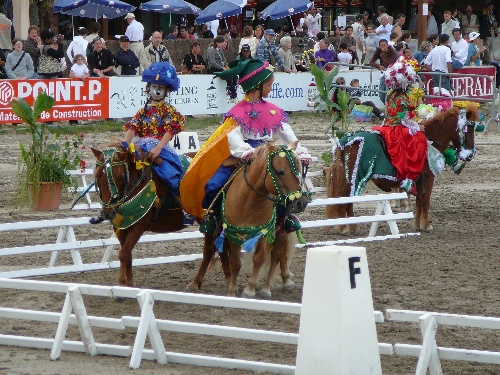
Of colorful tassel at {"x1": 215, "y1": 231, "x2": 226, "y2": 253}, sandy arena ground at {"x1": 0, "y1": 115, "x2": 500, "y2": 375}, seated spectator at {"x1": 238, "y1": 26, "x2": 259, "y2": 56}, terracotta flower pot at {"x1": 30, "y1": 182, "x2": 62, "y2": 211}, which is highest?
seated spectator at {"x1": 238, "y1": 26, "x2": 259, "y2": 56}

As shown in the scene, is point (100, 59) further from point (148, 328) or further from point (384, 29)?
point (148, 328)

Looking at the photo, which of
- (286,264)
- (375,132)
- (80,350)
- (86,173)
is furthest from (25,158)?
(80,350)

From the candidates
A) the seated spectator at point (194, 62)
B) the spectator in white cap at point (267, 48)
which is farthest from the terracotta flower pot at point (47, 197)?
the spectator in white cap at point (267, 48)

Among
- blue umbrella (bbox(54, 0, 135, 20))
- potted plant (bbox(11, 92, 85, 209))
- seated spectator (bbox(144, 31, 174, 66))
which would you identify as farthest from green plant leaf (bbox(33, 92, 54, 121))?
blue umbrella (bbox(54, 0, 135, 20))

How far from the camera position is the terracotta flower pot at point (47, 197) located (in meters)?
14.6

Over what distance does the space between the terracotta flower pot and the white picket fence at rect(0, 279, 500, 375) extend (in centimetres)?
632

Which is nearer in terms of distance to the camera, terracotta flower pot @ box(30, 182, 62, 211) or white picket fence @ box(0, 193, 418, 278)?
white picket fence @ box(0, 193, 418, 278)

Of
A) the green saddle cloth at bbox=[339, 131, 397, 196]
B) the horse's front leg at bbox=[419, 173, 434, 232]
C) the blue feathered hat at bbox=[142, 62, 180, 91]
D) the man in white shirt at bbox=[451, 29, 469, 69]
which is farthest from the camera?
the man in white shirt at bbox=[451, 29, 469, 69]

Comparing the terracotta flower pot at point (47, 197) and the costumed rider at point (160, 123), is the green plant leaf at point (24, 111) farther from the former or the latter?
the costumed rider at point (160, 123)

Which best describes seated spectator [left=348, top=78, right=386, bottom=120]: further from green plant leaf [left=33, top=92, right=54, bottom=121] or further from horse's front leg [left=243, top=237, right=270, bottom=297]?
horse's front leg [left=243, top=237, right=270, bottom=297]

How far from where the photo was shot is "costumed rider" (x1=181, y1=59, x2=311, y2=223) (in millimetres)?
9758

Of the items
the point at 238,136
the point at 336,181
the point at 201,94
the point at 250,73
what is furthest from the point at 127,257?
the point at 201,94

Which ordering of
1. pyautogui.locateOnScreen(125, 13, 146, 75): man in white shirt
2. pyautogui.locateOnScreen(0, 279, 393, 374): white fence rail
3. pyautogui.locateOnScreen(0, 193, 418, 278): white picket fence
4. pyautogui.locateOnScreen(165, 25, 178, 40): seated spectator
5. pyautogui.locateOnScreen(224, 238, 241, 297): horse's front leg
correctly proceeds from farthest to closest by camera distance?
pyautogui.locateOnScreen(165, 25, 178, 40): seated spectator → pyautogui.locateOnScreen(125, 13, 146, 75): man in white shirt → pyautogui.locateOnScreen(0, 193, 418, 278): white picket fence → pyautogui.locateOnScreen(224, 238, 241, 297): horse's front leg → pyautogui.locateOnScreen(0, 279, 393, 374): white fence rail

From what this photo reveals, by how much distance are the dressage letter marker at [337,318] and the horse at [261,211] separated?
7.70ft
